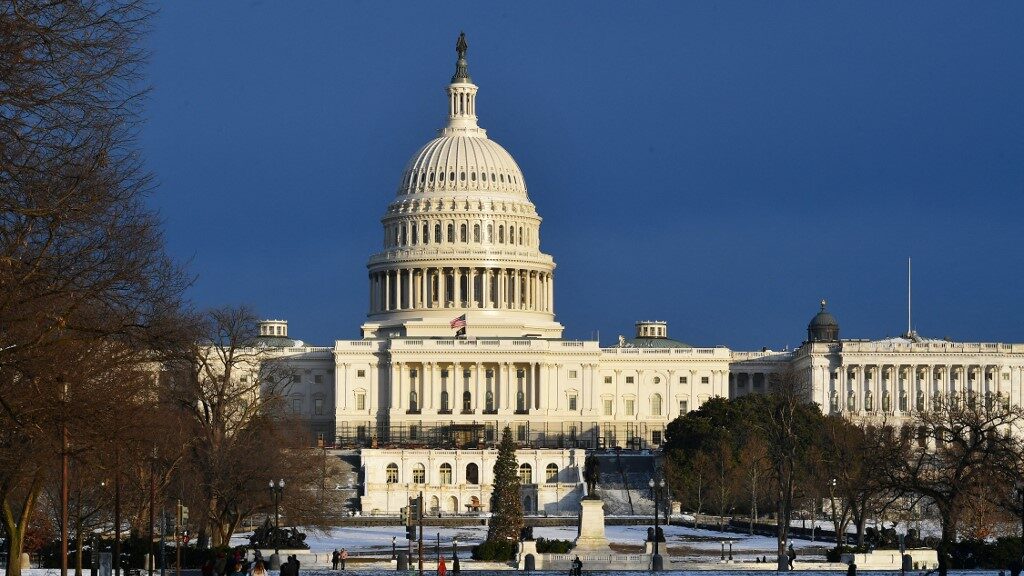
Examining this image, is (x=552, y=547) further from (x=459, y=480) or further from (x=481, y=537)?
(x=459, y=480)

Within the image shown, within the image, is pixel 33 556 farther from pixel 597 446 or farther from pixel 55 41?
pixel 597 446

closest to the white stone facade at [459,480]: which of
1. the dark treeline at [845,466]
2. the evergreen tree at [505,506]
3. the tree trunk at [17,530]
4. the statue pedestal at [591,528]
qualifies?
the dark treeline at [845,466]

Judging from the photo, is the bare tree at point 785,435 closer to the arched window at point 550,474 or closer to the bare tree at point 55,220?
the arched window at point 550,474

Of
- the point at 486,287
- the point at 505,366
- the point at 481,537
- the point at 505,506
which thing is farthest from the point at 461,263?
the point at 505,506

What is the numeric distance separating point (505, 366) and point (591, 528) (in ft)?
315

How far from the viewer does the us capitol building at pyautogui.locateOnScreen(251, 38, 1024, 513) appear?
18525 cm

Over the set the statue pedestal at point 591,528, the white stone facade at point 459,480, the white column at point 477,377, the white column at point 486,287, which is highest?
the white column at point 486,287

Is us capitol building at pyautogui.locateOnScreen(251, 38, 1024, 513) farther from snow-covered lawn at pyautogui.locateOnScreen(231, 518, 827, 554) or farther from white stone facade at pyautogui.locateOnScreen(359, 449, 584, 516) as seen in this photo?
snow-covered lawn at pyautogui.locateOnScreen(231, 518, 827, 554)

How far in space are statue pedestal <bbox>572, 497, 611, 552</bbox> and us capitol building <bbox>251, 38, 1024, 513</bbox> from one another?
76.7 m

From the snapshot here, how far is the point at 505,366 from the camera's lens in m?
187

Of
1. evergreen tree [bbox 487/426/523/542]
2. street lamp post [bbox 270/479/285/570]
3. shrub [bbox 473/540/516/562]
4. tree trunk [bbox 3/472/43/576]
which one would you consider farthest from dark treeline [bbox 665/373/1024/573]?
tree trunk [bbox 3/472/43/576]

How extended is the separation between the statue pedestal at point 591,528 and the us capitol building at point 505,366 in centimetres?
7672

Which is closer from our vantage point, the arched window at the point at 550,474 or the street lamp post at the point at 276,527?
the street lamp post at the point at 276,527

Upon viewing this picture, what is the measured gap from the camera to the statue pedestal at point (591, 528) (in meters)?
89.6
